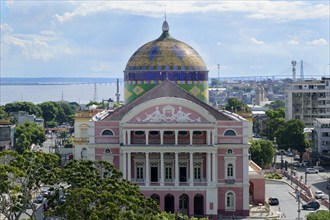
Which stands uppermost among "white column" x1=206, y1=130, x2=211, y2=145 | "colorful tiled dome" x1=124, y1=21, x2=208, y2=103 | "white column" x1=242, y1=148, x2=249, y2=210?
"colorful tiled dome" x1=124, y1=21, x2=208, y2=103

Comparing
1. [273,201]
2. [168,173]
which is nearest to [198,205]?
[168,173]

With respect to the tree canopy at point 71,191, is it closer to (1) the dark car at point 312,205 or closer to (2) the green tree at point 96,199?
(2) the green tree at point 96,199

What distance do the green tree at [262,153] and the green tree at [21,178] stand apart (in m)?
53.1

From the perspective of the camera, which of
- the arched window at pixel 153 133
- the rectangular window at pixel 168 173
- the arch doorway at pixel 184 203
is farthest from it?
the rectangular window at pixel 168 173

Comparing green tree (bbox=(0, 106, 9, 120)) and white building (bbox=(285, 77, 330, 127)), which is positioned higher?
white building (bbox=(285, 77, 330, 127))

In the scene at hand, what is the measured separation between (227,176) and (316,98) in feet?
229

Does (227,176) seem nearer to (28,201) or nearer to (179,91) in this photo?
(179,91)

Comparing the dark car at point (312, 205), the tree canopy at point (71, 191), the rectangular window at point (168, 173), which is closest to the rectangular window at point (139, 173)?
the rectangular window at point (168, 173)

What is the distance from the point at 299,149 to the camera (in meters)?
109

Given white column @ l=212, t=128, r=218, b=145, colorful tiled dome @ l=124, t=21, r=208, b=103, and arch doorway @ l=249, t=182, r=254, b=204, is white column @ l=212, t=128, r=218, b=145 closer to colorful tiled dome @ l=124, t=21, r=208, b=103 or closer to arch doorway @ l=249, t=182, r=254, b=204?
arch doorway @ l=249, t=182, r=254, b=204

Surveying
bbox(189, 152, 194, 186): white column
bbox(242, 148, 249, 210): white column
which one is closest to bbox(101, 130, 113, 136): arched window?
bbox(189, 152, 194, 186): white column

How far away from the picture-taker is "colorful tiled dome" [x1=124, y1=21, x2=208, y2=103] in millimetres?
75375

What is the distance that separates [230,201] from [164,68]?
14.7 m

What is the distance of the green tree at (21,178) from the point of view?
40.5m
